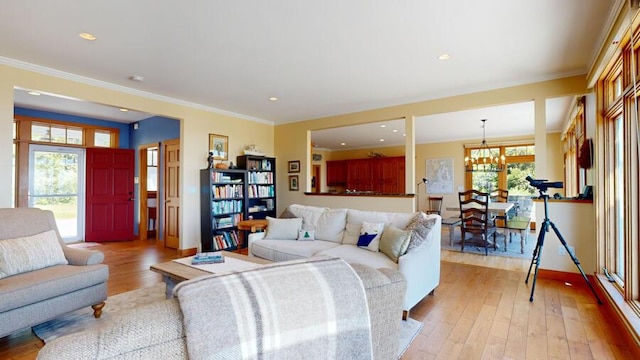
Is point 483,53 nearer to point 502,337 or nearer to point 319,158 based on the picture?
point 502,337

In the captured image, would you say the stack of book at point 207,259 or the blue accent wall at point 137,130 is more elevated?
the blue accent wall at point 137,130

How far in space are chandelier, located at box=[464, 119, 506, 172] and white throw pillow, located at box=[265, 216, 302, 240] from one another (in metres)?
5.61

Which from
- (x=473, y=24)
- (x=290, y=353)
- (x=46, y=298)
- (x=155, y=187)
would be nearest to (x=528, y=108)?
(x=473, y=24)

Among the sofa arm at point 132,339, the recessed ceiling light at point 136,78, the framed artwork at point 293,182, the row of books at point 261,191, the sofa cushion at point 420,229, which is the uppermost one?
the recessed ceiling light at point 136,78

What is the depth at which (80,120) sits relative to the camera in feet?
20.5

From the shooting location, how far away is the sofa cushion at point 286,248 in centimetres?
343

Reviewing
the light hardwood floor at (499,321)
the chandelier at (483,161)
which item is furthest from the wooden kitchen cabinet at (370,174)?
the light hardwood floor at (499,321)

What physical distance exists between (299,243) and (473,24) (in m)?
2.82

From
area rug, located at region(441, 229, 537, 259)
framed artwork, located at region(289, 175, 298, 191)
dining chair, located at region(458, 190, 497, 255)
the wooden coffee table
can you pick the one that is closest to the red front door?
framed artwork, located at region(289, 175, 298, 191)

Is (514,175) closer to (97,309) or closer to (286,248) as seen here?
(286,248)

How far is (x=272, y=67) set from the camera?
3.61 m

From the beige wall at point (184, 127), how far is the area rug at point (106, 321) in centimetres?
167

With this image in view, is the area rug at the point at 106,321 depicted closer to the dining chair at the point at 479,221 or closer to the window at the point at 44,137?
the dining chair at the point at 479,221

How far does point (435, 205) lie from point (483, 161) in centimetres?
166
